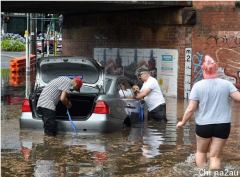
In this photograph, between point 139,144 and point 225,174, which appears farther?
point 139,144

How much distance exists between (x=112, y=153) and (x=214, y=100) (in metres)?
2.58

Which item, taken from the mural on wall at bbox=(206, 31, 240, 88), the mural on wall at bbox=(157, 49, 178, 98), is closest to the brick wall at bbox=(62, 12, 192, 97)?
the mural on wall at bbox=(157, 49, 178, 98)

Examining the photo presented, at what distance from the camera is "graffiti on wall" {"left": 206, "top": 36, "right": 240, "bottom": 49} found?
58.5 feet

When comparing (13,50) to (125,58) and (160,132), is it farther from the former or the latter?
(160,132)

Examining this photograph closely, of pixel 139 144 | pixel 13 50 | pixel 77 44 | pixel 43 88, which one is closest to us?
pixel 139 144

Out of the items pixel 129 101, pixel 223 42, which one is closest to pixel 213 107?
pixel 129 101

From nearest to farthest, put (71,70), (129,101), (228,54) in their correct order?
(71,70) → (129,101) → (228,54)

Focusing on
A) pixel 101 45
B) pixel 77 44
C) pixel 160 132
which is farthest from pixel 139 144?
pixel 77 44

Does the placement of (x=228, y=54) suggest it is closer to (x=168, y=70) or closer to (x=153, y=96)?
(x=168, y=70)

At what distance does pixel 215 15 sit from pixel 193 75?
7.04 ft

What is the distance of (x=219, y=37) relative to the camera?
18.2 metres

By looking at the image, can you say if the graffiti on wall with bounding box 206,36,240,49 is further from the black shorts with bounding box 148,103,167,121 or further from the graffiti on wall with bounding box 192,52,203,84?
the black shorts with bounding box 148,103,167,121

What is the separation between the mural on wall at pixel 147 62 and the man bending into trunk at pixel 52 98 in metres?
9.55

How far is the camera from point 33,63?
112ft
